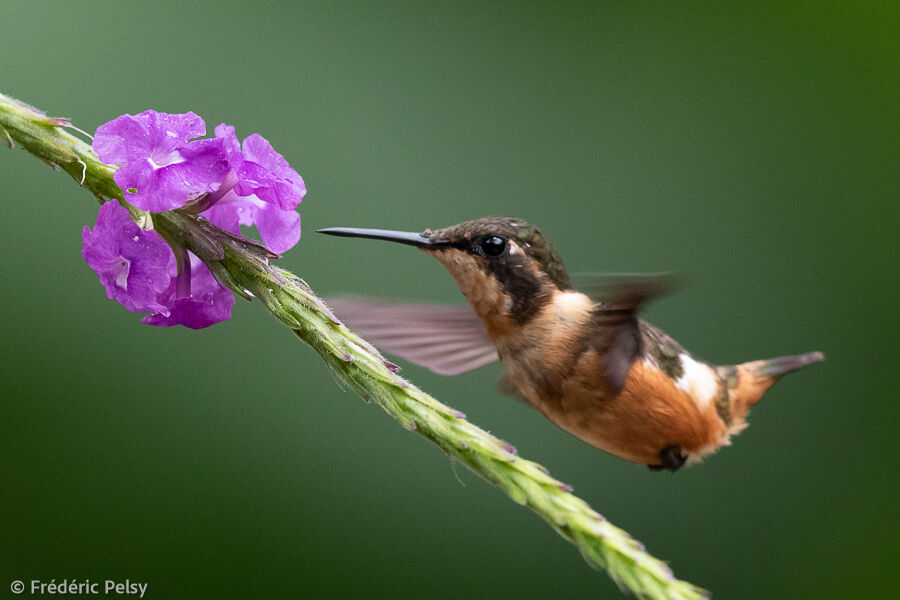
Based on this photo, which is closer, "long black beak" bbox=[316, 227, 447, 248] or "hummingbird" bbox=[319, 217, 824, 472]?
"long black beak" bbox=[316, 227, 447, 248]

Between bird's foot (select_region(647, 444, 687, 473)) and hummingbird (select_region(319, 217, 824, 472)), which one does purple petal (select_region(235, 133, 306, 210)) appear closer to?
hummingbird (select_region(319, 217, 824, 472))

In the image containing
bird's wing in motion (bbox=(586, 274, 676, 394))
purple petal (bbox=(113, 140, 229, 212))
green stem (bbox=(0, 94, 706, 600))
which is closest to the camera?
green stem (bbox=(0, 94, 706, 600))

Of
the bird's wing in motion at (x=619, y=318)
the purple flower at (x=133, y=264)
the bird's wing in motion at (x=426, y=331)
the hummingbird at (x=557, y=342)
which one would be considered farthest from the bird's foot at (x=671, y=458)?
the purple flower at (x=133, y=264)

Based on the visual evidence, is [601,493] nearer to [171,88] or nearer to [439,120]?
[439,120]

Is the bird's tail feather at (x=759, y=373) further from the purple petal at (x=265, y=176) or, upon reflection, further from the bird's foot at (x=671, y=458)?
the purple petal at (x=265, y=176)

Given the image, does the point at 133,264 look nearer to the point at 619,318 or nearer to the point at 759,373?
the point at 619,318

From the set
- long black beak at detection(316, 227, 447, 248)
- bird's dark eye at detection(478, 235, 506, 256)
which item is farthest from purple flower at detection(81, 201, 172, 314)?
bird's dark eye at detection(478, 235, 506, 256)
